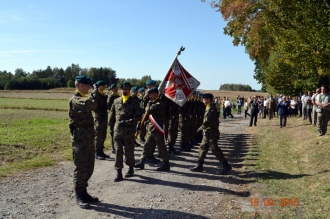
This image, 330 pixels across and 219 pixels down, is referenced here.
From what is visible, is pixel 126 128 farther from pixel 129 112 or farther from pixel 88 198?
pixel 88 198

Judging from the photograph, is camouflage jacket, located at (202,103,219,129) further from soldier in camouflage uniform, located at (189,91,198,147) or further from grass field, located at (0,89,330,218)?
soldier in camouflage uniform, located at (189,91,198,147)

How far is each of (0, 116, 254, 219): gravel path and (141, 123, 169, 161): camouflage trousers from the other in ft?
1.43

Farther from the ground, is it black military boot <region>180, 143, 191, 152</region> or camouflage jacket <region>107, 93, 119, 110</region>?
camouflage jacket <region>107, 93, 119, 110</region>

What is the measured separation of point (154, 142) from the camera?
8586 mm

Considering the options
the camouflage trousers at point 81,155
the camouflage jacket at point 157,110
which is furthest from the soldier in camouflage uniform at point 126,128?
the camouflage trousers at point 81,155

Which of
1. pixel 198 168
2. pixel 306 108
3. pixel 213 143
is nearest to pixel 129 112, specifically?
pixel 213 143

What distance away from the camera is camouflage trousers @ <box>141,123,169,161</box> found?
27.4 ft

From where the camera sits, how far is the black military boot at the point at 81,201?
5.69 meters

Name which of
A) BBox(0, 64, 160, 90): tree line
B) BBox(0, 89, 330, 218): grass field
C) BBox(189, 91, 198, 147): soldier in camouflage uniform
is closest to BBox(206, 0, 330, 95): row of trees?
BBox(0, 89, 330, 218): grass field

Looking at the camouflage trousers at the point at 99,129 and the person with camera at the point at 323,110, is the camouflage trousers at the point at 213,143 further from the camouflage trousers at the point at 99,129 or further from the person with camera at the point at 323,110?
the person with camera at the point at 323,110

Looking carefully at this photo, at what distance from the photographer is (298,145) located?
460 inches

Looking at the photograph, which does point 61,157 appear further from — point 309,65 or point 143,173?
point 309,65

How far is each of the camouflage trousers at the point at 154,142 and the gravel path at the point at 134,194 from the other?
435mm

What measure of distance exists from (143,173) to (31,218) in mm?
3293
